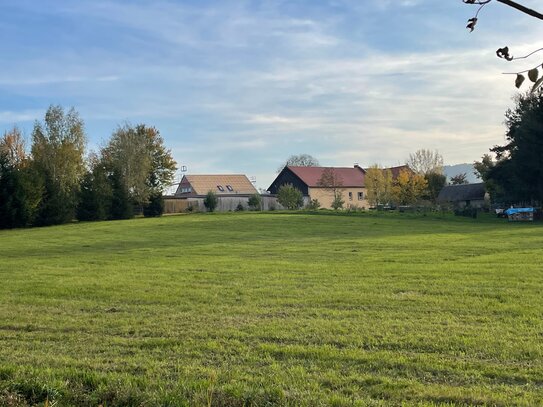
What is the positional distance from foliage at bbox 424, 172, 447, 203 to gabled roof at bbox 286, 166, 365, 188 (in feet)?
37.9

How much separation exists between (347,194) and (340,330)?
85.4 meters

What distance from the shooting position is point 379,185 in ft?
256

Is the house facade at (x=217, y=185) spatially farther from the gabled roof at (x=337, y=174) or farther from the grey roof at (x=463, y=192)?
the grey roof at (x=463, y=192)

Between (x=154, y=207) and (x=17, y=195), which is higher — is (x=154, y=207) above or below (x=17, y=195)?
below

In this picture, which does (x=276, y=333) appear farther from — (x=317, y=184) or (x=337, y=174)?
(x=337, y=174)

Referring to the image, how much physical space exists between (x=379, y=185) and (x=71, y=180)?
42708 mm

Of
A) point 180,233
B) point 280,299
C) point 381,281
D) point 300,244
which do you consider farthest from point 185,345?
point 180,233

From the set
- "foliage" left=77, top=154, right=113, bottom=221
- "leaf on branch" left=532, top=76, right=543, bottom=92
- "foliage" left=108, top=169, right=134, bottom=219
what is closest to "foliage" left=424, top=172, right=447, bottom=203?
"foliage" left=108, top=169, right=134, bottom=219

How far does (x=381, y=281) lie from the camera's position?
14188 millimetres

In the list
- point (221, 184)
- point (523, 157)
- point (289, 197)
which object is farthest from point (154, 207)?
point (523, 157)

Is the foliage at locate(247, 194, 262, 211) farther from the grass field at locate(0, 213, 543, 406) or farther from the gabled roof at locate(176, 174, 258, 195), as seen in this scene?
the grass field at locate(0, 213, 543, 406)

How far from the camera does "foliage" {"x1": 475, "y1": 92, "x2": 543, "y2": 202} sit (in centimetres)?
5516

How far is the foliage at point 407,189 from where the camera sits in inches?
3061

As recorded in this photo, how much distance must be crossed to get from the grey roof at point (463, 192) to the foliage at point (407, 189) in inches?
434
